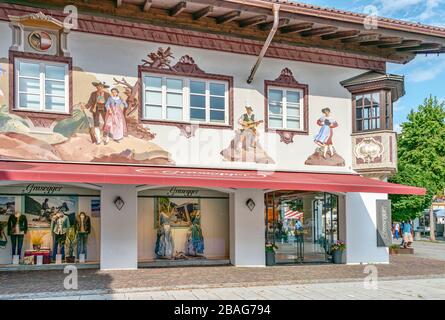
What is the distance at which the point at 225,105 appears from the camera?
607 inches

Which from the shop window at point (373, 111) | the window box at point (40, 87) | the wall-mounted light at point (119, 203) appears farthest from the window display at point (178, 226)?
the shop window at point (373, 111)

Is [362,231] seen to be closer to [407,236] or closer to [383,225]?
[383,225]

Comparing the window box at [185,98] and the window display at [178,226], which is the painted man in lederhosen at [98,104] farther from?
the window display at [178,226]

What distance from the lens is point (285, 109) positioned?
16.2 m

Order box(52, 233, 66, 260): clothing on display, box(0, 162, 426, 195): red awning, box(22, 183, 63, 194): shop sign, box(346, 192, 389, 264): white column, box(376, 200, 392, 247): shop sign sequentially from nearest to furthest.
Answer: box(0, 162, 426, 195): red awning, box(22, 183, 63, 194): shop sign, box(52, 233, 66, 260): clothing on display, box(346, 192, 389, 264): white column, box(376, 200, 392, 247): shop sign

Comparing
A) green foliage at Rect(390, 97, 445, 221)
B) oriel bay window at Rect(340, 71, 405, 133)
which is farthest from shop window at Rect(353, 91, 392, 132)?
green foliage at Rect(390, 97, 445, 221)

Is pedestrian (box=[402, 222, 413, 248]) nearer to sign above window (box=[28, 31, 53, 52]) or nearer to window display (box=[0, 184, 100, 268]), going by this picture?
window display (box=[0, 184, 100, 268])

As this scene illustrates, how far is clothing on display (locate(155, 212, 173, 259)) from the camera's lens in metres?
15.5

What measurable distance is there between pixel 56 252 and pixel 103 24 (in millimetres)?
6557

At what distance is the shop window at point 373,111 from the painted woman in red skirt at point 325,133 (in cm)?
93

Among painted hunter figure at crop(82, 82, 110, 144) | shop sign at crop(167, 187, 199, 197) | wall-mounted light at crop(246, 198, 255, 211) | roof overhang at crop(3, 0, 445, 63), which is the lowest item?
wall-mounted light at crop(246, 198, 255, 211)

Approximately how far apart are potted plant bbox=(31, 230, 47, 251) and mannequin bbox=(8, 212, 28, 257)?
270mm
